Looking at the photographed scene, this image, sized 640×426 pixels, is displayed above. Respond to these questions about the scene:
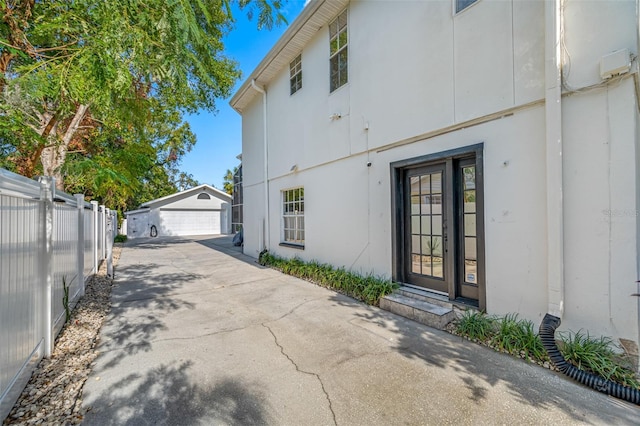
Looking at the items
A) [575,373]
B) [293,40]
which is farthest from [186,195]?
[575,373]

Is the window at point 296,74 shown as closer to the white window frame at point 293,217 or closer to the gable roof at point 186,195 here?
the white window frame at point 293,217

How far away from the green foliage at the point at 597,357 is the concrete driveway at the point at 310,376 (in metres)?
0.32

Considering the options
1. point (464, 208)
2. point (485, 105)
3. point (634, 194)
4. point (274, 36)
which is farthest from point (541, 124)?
point (274, 36)

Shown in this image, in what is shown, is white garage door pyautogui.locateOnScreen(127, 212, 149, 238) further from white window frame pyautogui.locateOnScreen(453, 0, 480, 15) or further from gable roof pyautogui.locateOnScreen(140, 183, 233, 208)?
white window frame pyautogui.locateOnScreen(453, 0, 480, 15)

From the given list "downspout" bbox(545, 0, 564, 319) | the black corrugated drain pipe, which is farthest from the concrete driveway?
"downspout" bbox(545, 0, 564, 319)

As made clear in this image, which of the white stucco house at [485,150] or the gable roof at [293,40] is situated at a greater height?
the gable roof at [293,40]

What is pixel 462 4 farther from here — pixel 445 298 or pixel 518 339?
pixel 518 339

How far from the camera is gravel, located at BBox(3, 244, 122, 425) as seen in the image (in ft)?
7.29

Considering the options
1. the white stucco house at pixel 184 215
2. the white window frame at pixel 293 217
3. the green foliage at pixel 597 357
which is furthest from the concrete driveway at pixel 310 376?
the white stucco house at pixel 184 215

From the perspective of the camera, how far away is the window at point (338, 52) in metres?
6.41

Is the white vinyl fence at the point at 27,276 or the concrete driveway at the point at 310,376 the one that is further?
the concrete driveway at the point at 310,376

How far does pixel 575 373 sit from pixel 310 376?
2.51m

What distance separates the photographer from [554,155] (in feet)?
A: 10.5

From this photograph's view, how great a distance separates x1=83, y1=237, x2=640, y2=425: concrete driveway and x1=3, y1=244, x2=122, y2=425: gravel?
0.36 ft
